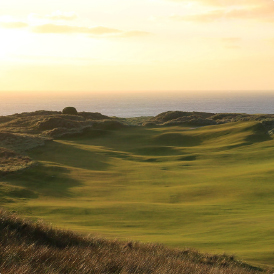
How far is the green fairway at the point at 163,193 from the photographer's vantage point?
643 inches

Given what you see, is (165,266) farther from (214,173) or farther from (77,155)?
(77,155)

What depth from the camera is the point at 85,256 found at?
9.13 meters

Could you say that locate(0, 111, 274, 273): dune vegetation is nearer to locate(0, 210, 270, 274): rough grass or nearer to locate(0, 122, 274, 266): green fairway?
locate(0, 122, 274, 266): green fairway

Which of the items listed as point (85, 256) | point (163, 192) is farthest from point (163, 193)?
point (85, 256)

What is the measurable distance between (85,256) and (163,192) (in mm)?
18704

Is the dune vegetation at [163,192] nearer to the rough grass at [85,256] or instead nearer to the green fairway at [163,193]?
the green fairway at [163,193]

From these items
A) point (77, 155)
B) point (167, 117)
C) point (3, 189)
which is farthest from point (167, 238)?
point (167, 117)

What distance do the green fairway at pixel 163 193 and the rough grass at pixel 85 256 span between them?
2.17 metres

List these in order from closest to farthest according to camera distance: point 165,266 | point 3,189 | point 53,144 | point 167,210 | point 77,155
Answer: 1. point 165,266
2. point 167,210
3. point 3,189
4. point 77,155
5. point 53,144

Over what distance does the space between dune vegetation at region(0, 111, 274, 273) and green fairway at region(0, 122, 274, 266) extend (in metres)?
0.05

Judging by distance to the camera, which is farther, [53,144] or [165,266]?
[53,144]

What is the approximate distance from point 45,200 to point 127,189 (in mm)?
6474

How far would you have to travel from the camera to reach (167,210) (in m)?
21.4

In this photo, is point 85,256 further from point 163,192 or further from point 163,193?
point 163,192
